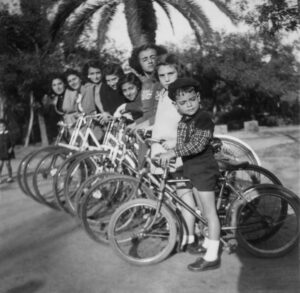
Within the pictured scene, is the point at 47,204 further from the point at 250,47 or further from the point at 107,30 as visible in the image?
the point at 250,47

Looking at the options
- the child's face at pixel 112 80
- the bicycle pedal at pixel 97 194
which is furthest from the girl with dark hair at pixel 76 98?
the bicycle pedal at pixel 97 194

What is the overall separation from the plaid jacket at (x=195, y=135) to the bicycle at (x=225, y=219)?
0.96 ft

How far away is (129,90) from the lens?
5074 millimetres

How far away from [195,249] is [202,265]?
367mm

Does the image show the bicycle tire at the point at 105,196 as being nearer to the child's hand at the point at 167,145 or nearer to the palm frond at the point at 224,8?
the child's hand at the point at 167,145

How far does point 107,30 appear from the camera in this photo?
10.7 metres

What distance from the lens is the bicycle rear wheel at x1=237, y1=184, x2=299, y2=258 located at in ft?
11.1

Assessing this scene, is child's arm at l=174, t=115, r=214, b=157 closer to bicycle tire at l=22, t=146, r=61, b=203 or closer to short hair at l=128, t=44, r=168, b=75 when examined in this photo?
short hair at l=128, t=44, r=168, b=75

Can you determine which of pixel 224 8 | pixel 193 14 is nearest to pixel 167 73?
pixel 224 8

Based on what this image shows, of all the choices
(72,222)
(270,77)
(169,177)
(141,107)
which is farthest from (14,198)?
(270,77)

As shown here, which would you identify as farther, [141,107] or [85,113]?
[85,113]

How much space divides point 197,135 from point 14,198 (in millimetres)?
4171

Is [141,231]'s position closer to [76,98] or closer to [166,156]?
[166,156]

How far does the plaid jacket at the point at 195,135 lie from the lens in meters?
3.14
